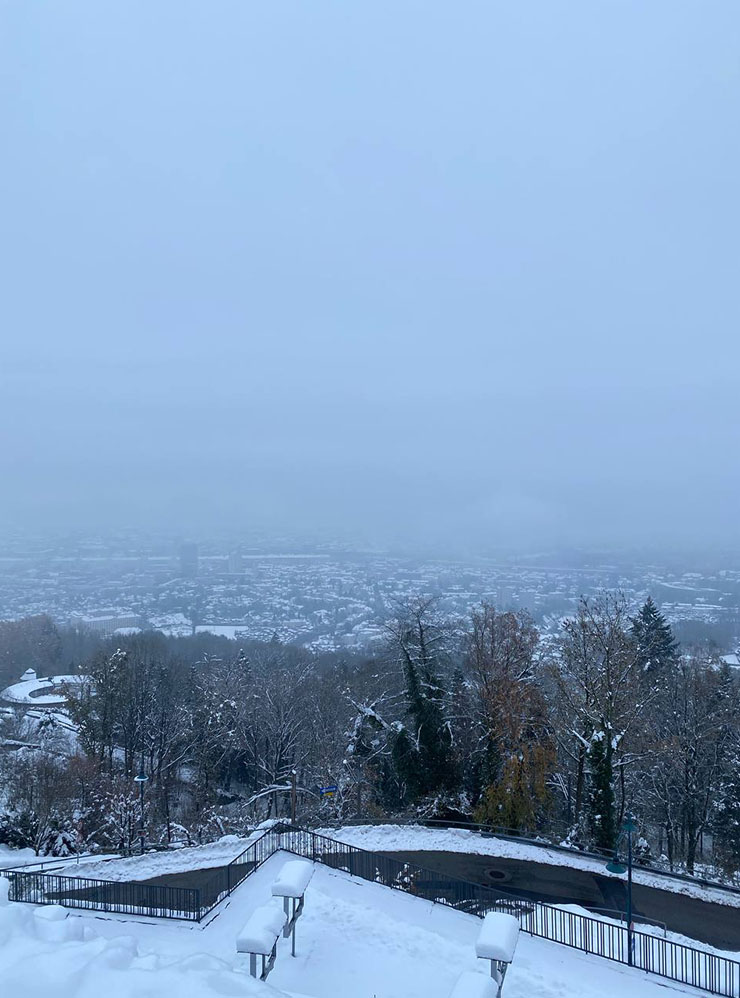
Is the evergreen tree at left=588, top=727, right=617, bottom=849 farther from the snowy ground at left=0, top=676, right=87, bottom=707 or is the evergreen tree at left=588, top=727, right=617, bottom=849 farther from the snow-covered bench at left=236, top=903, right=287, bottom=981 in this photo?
the snowy ground at left=0, top=676, right=87, bottom=707

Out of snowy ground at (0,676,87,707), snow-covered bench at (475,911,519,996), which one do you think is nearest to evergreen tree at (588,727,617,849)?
snow-covered bench at (475,911,519,996)

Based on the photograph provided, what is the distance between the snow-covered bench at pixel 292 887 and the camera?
401 inches

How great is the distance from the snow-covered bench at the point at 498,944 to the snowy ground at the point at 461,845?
10.2 m

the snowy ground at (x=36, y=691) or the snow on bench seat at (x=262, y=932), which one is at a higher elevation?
the snow on bench seat at (x=262, y=932)

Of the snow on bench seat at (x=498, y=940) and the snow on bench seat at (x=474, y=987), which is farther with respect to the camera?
the snow on bench seat at (x=498, y=940)

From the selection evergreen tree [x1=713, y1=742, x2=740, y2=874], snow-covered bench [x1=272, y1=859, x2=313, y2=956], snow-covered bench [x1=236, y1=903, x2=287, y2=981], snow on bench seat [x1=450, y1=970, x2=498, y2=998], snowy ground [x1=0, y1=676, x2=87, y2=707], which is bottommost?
snowy ground [x1=0, y1=676, x2=87, y2=707]

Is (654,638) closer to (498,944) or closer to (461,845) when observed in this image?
(461,845)

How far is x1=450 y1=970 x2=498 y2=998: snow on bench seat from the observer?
7078 millimetres

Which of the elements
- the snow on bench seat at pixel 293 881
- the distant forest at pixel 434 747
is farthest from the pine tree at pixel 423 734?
the snow on bench seat at pixel 293 881

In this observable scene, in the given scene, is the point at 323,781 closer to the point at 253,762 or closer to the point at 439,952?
the point at 253,762

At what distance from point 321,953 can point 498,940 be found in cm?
390

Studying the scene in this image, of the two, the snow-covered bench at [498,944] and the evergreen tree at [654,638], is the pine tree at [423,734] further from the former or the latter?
the evergreen tree at [654,638]

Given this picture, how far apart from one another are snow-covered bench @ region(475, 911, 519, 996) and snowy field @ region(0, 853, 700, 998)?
1.34 meters

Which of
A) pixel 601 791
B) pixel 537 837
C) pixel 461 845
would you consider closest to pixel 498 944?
pixel 461 845
